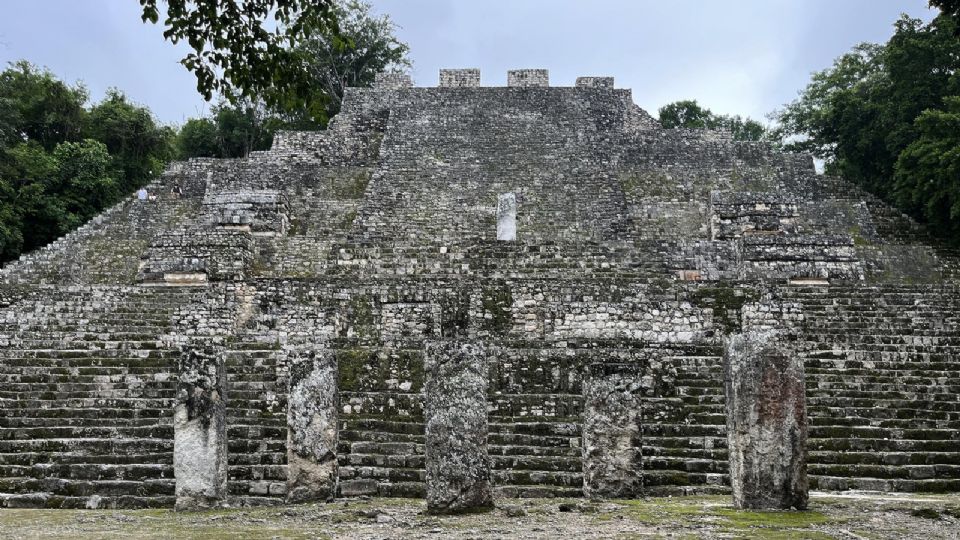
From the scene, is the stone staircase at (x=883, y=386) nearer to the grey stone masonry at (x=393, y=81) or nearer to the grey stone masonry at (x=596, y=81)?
the grey stone masonry at (x=596, y=81)

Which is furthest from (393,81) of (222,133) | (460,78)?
(222,133)

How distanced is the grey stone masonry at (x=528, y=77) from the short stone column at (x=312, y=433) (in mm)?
19074

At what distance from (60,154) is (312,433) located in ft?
60.4

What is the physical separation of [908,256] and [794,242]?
4.51 m

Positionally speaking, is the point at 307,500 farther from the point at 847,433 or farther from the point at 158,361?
the point at 847,433

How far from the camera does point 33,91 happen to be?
25.4 metres

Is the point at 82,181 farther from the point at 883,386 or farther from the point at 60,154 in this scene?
the point at 883,386

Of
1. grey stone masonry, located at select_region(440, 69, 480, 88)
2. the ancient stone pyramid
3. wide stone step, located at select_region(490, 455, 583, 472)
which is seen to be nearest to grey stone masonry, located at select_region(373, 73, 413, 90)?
grey stone masonry, located at select_region(440, 69, 480, 88)

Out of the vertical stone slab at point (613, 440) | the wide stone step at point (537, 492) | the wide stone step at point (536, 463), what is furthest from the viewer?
the wide stone step at point (536, 463)

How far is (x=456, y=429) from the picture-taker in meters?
7.40

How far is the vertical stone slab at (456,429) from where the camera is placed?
721 centimetres

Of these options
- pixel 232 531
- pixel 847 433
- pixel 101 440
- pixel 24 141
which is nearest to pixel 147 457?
pixel 101 440

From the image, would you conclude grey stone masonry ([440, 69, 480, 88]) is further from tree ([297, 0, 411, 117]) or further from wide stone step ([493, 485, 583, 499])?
wide stone step ([493, 485, 583, 499])

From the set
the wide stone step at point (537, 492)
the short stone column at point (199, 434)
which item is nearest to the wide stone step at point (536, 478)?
the wide stone step at point (537, 492)
